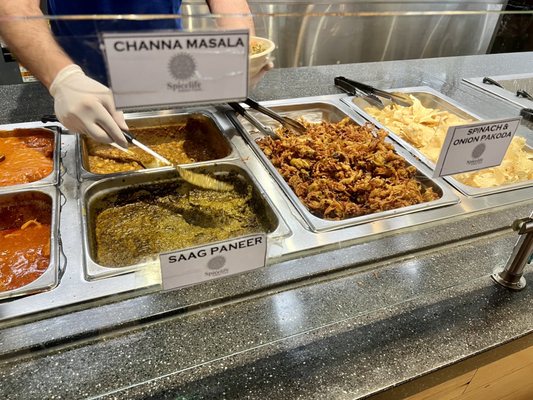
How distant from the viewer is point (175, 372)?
87 centimetres

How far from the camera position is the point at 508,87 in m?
1.88

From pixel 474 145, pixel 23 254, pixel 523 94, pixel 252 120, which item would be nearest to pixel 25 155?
pixel 23 254

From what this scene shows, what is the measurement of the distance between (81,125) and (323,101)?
108 centimetres

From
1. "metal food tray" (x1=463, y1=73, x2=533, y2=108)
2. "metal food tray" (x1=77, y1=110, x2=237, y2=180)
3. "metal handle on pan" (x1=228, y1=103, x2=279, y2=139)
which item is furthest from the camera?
"metal food tray" (x1=463, y1=73, x2=533, y2=108)

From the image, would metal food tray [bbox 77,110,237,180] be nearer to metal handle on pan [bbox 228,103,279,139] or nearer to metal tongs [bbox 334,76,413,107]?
metal handle on pan [bbox 228,103,279,139]

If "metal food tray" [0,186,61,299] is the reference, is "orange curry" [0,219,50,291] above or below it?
below

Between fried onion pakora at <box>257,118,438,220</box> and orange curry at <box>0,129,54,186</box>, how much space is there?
74cm

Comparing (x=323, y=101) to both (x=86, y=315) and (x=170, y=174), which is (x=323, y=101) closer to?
(x=170, y=174)

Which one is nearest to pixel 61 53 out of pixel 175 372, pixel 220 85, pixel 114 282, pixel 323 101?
pixel 220 85

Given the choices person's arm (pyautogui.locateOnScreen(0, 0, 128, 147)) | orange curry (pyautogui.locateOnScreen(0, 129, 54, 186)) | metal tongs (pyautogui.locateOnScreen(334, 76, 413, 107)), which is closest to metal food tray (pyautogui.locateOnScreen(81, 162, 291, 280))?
person's arm (pyautogui.locateOnScreen(0, 0, 128, 147))

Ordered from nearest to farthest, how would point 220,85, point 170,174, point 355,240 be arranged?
point 220,85, point 355,240, point 170,174

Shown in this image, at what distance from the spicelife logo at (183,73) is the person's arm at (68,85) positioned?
22 centimetres

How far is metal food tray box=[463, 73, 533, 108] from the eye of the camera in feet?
5.68

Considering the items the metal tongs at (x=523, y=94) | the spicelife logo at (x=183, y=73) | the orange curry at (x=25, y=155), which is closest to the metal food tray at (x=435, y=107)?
Answer: the metal tongs at (x=523, y=94)
